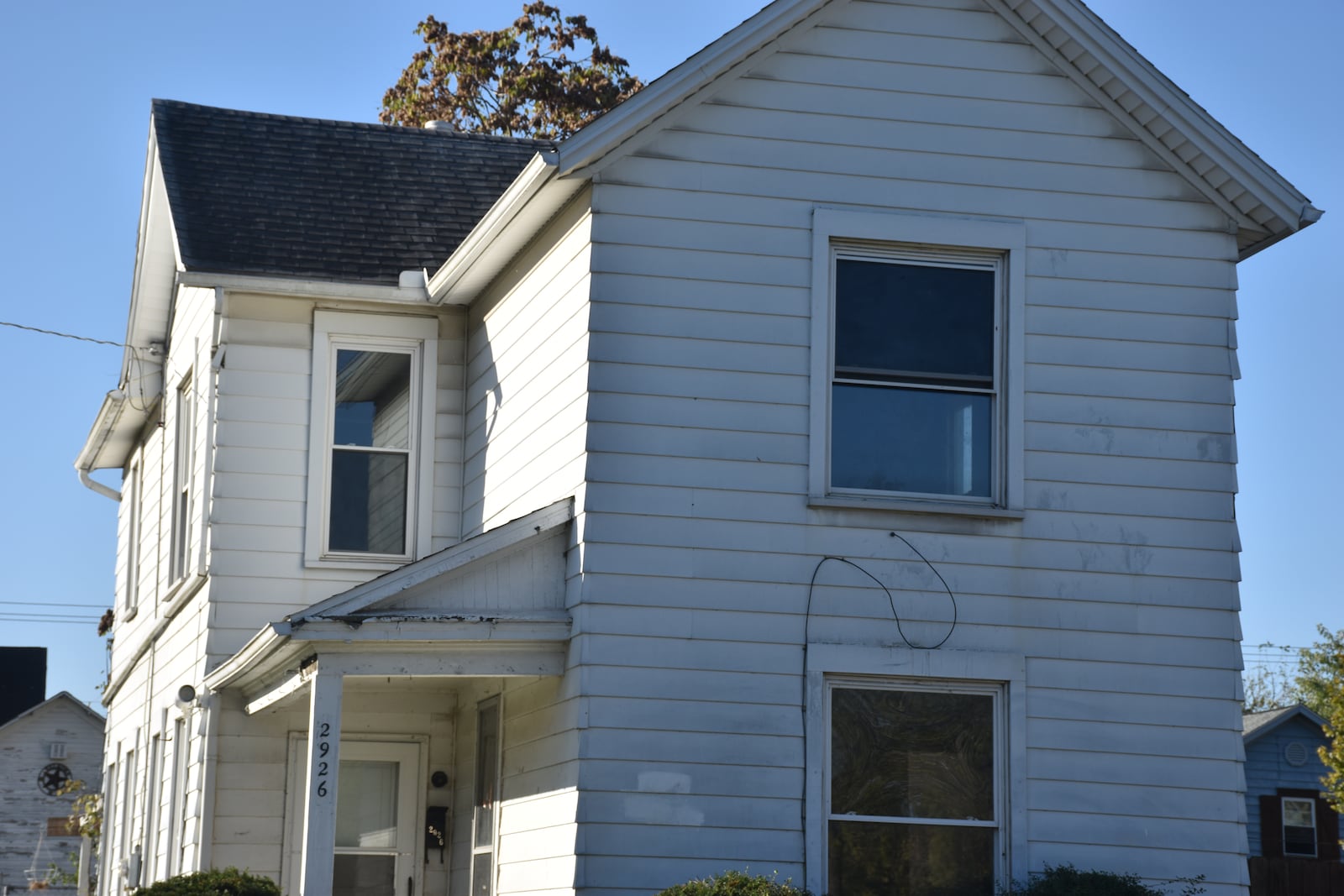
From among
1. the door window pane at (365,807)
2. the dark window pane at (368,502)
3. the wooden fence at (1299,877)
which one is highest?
the dark window pane at (368,502)

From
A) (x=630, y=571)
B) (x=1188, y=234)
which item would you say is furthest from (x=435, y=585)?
(x=1188, y=234)

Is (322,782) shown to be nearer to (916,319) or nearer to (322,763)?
(322,763)

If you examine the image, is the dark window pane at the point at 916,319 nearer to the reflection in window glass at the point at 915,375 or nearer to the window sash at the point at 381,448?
the reflection in window glass at the point at 915,375

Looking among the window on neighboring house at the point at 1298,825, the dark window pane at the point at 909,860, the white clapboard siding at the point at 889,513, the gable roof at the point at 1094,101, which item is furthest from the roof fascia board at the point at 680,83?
the window on neighboring house at the point at 1298,825

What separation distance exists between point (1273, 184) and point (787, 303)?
3204mm

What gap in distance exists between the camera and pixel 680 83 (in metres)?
10.4

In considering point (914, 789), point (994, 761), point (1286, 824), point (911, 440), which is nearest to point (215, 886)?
point (914, 789)

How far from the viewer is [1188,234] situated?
1104cm

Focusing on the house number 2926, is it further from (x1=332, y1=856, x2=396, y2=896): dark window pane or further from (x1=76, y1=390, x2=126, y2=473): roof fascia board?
(x1=76, y1=390, x2=126, y2=473): roof fascia board

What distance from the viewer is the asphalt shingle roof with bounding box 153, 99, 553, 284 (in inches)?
530

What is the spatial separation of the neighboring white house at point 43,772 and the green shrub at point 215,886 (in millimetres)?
33802

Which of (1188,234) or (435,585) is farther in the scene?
(1188,234)

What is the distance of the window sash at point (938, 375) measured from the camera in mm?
10555

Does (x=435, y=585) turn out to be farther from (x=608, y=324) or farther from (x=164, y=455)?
(x=164, y=455)
